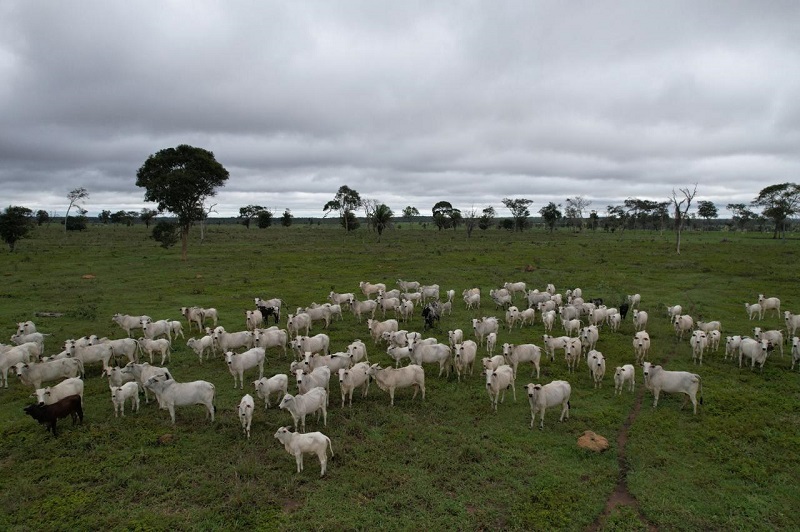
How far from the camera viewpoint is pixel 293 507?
27.2ft

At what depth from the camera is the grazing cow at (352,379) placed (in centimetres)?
1230

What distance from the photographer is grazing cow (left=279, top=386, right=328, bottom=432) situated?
1074cm

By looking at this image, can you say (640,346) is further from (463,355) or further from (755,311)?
(755,311)

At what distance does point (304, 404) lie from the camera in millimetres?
10836

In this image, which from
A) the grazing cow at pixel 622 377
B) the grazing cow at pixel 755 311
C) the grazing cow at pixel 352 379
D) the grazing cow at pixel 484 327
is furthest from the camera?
the grazing cow at pixel 755 311

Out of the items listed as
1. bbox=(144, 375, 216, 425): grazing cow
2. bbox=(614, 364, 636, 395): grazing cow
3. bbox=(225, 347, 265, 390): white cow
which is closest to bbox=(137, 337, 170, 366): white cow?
bbox=(225, 347, 265, 390): white cow

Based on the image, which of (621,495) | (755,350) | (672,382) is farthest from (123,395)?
(755,350)

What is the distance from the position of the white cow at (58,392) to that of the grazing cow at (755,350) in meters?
20.3

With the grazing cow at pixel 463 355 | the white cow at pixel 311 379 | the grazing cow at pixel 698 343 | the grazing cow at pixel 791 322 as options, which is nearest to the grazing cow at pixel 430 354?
the grazing cow at pixel 463 355

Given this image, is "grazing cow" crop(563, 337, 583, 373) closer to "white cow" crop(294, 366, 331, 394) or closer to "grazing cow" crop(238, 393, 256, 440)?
"white cow" crop(294, 366, 331, 394)

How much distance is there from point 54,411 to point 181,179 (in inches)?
1345

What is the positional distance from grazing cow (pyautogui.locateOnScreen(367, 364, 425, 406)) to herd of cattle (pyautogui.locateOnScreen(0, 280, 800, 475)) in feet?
0.09

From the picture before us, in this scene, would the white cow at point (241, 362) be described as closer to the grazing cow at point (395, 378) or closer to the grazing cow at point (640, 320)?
the grazing cow at point (395, 378)

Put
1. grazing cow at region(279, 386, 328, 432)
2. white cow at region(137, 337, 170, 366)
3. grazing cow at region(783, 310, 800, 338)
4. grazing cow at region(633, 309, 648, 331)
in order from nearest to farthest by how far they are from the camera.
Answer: grazing cow at region(279, 386, 328, 432)
white cow at region(137, 337, 170, 366)
grazing cow at region(783, 310, 800, 338)
grazing cow at region(633, 309, 648, 331)
